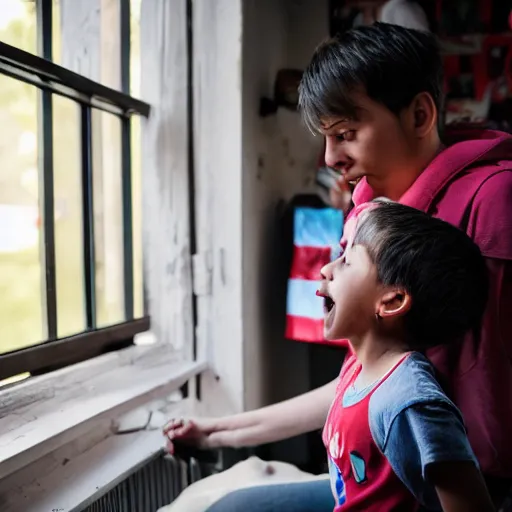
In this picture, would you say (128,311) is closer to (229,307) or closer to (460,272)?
(229,307)

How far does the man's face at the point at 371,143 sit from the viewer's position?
2.15 feet

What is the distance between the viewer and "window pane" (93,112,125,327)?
0.95 m

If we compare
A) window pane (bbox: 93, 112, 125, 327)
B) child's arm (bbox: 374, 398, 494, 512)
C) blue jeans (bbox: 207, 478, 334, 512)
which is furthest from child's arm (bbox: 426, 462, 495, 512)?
window pane (bbox: 93, 112, 125, 327)

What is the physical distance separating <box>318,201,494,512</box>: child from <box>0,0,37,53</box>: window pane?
0.53m

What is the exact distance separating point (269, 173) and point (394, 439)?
0.73m

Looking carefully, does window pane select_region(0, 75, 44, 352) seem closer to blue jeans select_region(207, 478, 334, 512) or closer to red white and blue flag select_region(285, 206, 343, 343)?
blue jeans select_region(207, 478, 334, 512)

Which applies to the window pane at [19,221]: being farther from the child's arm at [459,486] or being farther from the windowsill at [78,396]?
the child's arm at [459,486]

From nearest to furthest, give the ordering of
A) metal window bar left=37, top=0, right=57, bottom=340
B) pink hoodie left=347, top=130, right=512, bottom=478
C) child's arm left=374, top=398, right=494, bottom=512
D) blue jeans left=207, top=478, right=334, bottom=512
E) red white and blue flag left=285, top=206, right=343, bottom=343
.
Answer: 1. child's arm left=374, top=398, right=494, bottom=512
2. pink hoodie left=347, top=130, right=512, bottom=478
3. blue jeans left=207, top=478, right=334, bottom=512
4. metal window bar left=37, top=0, right=57, bottom=340
5. red white and blue flag left=285, top=206, right=343, bottom=343

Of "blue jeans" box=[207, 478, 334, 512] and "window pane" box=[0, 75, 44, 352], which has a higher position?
"window pane" box=[0, 75, 44, 352]

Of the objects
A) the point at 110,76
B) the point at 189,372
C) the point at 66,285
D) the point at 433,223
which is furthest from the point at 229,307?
the point at 433,223

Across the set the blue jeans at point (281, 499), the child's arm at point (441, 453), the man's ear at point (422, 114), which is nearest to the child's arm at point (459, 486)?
the child's arm at point (441, 453)

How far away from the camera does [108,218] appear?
985mm

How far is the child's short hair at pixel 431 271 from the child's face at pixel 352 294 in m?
0.01

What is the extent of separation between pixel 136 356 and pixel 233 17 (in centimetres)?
60
